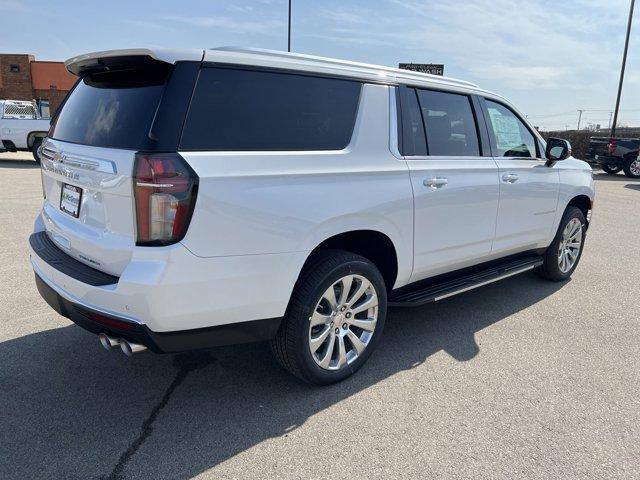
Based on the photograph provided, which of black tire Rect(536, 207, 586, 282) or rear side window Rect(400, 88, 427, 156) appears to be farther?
black tire Rect(536, 207, 586, 282)

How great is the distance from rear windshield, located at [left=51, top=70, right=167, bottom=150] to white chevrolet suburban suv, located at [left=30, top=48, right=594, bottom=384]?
0.01 meters

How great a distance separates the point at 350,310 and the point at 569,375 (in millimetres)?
1605

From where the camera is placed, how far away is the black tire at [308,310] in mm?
2895

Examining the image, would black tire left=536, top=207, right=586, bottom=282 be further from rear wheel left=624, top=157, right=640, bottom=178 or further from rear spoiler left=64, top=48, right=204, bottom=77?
rear wheel left=624, top=157, right=640, bottom=178

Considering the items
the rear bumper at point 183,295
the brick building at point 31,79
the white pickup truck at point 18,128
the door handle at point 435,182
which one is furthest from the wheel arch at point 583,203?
the brick building at point 31,79

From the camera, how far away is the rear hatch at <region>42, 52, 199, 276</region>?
2432 millimetres

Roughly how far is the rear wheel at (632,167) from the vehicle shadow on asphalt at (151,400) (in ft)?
59.3

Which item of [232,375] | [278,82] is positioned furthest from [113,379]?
[278,82]

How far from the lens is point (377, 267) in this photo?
3.57 meters

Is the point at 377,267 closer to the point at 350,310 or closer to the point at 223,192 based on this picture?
the point at 350,310

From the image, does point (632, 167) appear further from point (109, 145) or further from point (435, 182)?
point (109, 145)

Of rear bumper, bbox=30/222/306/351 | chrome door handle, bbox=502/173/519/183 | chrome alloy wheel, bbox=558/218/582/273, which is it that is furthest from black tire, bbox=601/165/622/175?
rear bumper, bbox=30/222/306/351

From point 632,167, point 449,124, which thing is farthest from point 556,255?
point 632,167

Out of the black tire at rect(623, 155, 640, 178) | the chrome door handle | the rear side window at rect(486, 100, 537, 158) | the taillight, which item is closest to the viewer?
the taillight
